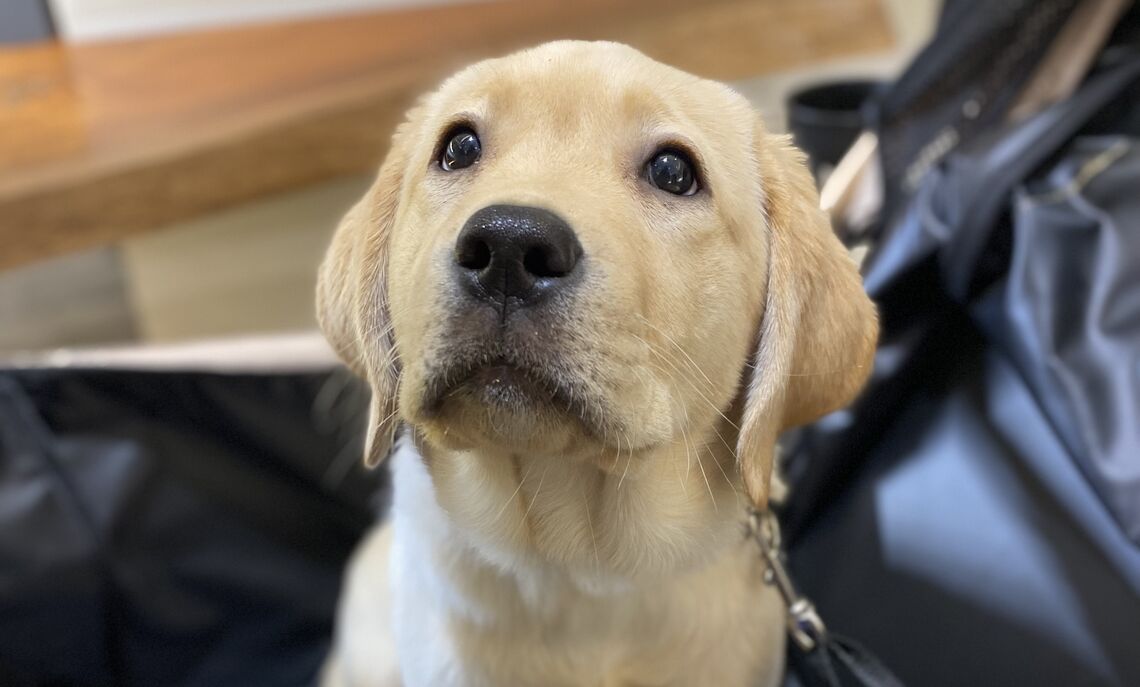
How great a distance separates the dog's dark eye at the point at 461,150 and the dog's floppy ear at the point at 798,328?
279mm

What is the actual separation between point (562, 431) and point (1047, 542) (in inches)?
24.8

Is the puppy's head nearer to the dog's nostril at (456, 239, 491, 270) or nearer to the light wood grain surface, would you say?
the dog's nostril at (456, 239, 491, 270)

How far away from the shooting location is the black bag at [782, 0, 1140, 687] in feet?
3.33

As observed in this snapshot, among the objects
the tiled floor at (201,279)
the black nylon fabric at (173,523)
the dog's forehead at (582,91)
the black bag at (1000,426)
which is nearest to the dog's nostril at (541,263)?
the dog's forehead at (582,91)

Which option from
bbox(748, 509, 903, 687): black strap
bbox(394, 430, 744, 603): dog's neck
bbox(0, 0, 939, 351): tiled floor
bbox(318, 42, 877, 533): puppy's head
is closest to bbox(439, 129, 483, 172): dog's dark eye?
bbox(318, 42, 877, 533): puppy's head

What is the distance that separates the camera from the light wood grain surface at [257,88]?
61.9 inches

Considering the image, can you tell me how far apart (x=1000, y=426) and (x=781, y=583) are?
37cm

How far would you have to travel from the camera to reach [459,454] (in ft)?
3.01

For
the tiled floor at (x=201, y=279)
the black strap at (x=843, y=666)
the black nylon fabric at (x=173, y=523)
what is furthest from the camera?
the tiled floor at (x=201, y=279)

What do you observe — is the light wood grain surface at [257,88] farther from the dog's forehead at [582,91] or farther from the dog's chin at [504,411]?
the dog's chin at [504,411]

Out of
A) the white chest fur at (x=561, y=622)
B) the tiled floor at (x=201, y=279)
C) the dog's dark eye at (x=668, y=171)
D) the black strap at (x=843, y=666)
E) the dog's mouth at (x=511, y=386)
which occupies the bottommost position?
the tiled floor at (x=201, y=279)

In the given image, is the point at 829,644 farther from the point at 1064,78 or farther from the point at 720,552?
the point at 1064,78

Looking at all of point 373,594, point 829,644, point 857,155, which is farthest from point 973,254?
point 373,594

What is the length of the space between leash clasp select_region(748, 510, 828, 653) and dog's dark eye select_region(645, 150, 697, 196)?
0.35 m
